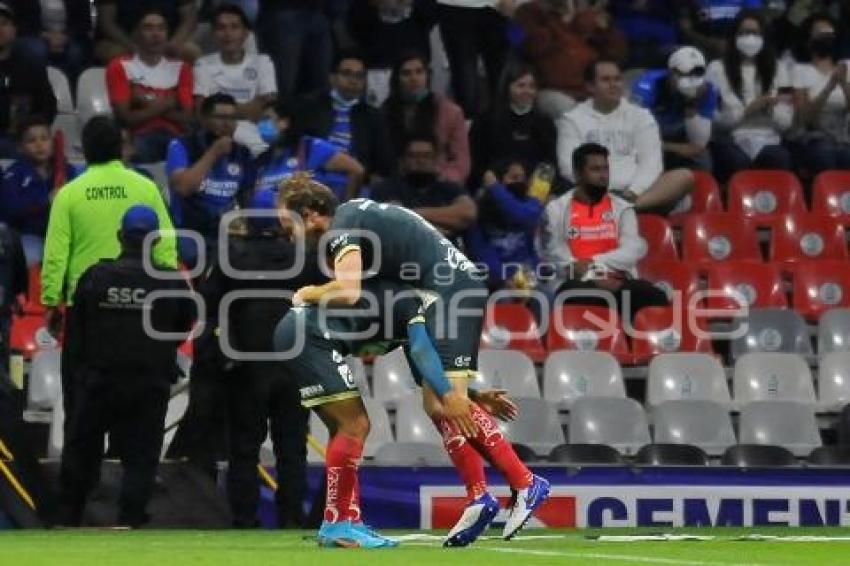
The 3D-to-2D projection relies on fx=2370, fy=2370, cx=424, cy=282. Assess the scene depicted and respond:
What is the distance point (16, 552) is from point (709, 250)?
9366mm

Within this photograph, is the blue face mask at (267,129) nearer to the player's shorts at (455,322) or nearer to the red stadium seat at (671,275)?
the red stadium seat at (671,275)

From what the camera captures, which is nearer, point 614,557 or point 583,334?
point 614,557

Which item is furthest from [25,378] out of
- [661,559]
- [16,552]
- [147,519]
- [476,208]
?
[661,559]

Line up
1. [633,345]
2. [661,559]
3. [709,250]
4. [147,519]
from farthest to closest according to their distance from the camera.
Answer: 1. [709,250]
2. [633,345]
3. [147,519]
4. [661,559]

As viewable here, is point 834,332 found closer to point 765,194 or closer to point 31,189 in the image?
point 765,194

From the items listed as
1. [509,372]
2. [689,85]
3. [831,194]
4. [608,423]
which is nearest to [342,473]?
[608,423]

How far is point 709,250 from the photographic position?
747 inches

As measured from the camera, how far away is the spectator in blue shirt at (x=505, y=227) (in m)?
18.0

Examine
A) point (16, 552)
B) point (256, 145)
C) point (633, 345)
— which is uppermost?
point (256, 145)

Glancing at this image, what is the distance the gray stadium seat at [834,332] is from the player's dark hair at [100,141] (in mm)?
6145

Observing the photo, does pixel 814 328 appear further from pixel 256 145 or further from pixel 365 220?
pixel 365 220

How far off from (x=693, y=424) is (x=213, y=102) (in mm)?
4260

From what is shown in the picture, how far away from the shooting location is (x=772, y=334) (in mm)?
17672

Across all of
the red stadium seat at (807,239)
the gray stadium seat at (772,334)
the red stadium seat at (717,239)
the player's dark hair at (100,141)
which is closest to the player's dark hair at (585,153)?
the red stadium seat at (717,239)
